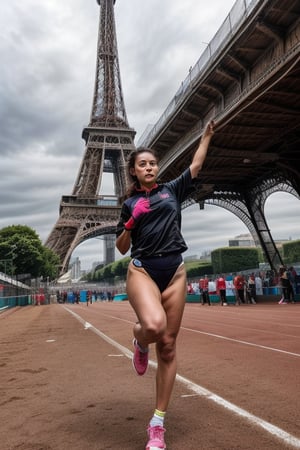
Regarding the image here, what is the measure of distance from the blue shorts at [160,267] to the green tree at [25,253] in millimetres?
58900

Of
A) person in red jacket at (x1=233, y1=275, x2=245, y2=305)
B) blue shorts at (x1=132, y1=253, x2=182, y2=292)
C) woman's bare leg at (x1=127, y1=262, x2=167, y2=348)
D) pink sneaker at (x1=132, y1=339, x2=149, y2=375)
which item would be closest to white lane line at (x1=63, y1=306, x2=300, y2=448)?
pink sneaker at (x1=132, y1=339, x2=149, y2=375)

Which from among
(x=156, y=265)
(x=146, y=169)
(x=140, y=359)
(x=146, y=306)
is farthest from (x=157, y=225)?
(x=140, y=359)

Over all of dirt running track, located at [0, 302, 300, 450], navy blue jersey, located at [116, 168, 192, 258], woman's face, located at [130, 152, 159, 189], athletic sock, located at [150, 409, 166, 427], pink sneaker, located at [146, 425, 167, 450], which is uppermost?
woman's face, located at [130, 152, 159, 189]

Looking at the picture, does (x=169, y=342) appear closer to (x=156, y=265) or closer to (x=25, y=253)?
(x=156, y=265)

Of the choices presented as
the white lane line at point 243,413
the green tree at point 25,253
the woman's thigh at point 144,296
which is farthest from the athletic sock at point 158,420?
the green tree at point 25,253

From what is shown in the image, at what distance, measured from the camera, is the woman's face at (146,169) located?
3186mm

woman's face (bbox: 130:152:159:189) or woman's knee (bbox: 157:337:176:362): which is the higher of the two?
woman's face (bbox: 130:152:159:189)

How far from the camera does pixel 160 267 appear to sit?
289 centimetres

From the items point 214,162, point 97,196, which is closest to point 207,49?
point 214,162

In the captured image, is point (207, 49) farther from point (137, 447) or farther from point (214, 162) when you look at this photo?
point (137, 447)

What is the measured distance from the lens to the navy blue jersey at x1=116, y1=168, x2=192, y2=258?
9.64 feet

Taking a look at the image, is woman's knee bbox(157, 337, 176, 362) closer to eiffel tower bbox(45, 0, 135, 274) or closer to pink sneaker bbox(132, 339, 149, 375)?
pink sneaker bbox(132, 339, 149, 375)

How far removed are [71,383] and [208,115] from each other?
20780 mm

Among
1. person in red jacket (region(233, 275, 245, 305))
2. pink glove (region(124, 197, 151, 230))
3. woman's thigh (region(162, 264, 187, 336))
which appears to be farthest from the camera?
person in red jacket (region(233, 275, 245, 305))
